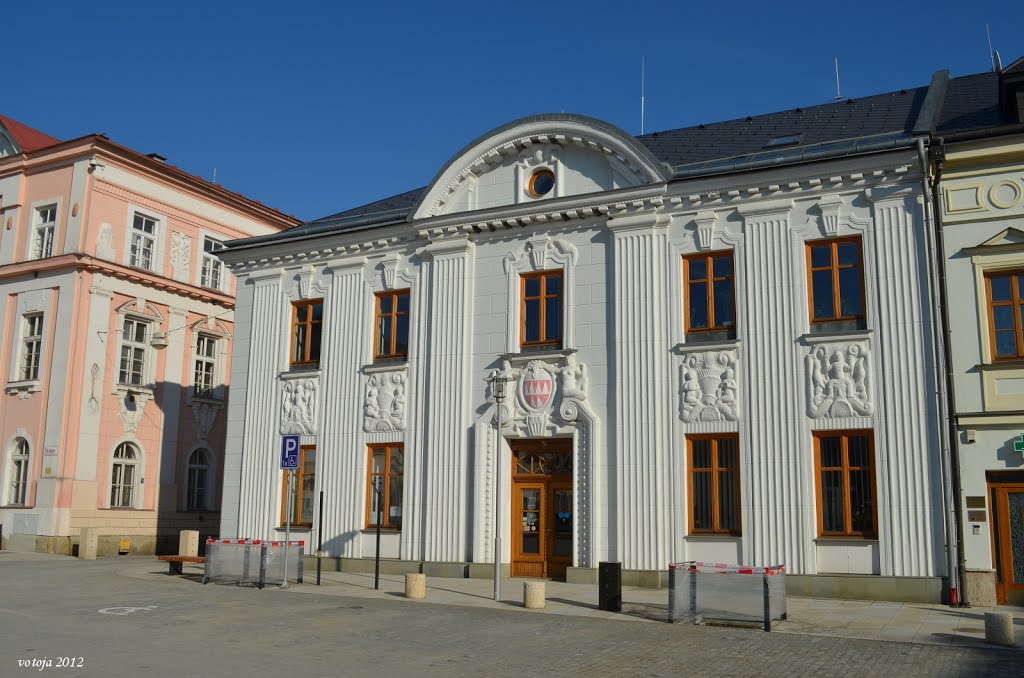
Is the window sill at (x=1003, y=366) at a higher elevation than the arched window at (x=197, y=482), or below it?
higher

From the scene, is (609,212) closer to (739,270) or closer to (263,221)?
(739,270)

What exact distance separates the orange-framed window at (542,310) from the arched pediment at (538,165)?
72.6 inches

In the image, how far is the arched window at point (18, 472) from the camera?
102 feet

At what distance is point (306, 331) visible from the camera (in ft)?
81.4

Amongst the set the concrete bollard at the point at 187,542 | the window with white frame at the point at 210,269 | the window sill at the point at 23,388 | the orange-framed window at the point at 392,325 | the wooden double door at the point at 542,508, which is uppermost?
the window with white frame at the point at 210,269

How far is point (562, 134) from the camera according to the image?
21922mm

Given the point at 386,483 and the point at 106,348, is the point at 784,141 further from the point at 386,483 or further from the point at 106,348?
the point at 106,348

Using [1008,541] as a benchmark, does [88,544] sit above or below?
below

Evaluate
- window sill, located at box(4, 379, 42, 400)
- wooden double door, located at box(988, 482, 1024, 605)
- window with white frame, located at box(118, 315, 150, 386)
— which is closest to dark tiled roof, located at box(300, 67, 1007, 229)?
wooden double door, located at box(988, 482, 1024, 605)

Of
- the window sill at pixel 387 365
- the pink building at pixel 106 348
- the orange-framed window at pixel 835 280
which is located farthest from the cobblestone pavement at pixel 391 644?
the pink building at pixel 106 348

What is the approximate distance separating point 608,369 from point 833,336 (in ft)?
15.5

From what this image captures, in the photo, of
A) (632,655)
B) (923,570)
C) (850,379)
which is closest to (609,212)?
(850,379)

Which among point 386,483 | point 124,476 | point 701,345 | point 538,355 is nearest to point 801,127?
point 701,345

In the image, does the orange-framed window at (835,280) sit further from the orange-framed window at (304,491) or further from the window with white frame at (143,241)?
the window with white frame at (143,241)
